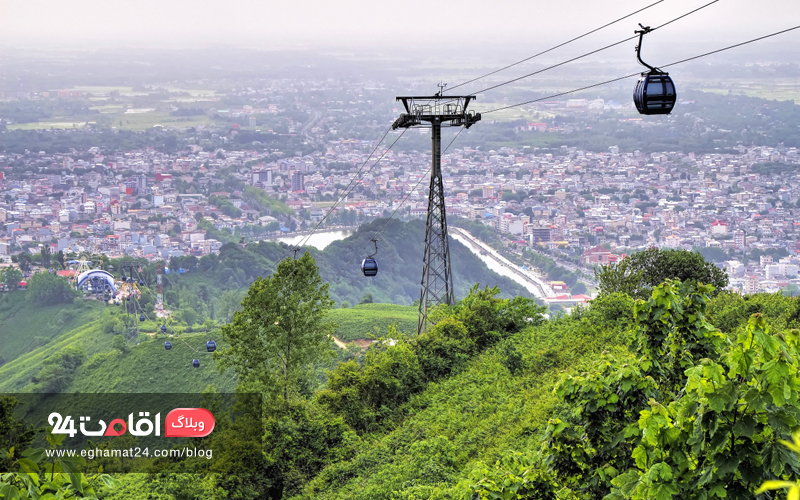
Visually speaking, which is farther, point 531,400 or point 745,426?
point 531,400

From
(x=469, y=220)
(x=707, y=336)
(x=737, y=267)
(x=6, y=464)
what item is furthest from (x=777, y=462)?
(x=469, y=220)

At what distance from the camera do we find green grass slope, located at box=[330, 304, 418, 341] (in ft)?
114

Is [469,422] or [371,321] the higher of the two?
[469,422]

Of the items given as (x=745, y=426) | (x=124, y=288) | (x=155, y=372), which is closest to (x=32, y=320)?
(x=124, y=288)

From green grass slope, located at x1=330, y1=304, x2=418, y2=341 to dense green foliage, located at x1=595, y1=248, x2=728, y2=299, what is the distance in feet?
45.7

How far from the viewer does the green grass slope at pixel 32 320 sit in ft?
175

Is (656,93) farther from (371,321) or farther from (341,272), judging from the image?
(341,272)

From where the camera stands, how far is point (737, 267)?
63469 mm

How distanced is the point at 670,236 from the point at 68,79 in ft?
492

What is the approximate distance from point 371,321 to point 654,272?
21.0m

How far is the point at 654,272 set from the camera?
1881 centimetres

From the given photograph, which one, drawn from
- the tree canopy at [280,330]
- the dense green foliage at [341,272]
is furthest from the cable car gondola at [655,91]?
the dense green foliage at [341,272]

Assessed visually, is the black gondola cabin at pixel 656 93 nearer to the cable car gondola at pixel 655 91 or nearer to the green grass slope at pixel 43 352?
the cable car gondola at pixel 655 91

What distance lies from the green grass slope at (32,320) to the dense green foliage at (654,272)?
153ft
